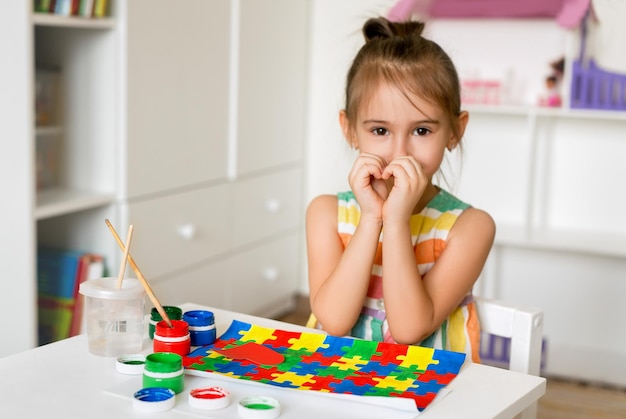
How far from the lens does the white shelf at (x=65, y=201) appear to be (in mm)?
1997

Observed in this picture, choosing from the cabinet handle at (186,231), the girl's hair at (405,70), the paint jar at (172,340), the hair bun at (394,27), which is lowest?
the cabinet handle at (186,231)

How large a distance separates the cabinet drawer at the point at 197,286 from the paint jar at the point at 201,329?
1.31 m

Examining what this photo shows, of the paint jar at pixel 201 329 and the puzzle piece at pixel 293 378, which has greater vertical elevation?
the paint jar at pixel 201 329

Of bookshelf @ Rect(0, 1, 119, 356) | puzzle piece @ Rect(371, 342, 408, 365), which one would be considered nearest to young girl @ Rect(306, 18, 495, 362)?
puzzle piece @ Rect(371, 342, 408, 365)

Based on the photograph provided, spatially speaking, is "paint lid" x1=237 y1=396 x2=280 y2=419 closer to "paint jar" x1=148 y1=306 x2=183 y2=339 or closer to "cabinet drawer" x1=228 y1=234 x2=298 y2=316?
"paint jar" x1=148 y1=306 x2=183 y2=339

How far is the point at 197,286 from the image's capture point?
8.42 ft

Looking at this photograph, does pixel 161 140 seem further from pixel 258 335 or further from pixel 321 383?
pixel 321 383

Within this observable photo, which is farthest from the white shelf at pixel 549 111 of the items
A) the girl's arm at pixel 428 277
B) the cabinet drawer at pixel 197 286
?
the girl's arm at pixel 428 277

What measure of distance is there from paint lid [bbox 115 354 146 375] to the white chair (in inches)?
19.3

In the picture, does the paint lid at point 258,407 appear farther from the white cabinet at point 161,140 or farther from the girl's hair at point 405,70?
the white cabinet at point 161,140

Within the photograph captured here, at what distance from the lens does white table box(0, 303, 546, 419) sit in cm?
85

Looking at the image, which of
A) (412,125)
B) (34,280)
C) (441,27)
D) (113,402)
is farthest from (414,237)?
(441,27)

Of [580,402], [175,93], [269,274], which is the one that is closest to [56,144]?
[175,93]

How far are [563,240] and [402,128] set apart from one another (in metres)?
1.52
